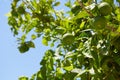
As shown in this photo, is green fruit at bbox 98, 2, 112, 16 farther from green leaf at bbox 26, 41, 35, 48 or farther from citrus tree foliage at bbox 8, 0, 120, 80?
green leaf at bbox 26, 41, 35, 48

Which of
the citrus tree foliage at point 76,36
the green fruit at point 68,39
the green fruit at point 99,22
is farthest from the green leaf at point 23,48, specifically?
the green fruit at point 99,22

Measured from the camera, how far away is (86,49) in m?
2.11

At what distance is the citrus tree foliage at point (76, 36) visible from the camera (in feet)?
6.32

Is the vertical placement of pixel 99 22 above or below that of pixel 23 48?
below

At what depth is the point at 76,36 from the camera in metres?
2.46

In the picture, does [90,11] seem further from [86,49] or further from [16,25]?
[16,25]

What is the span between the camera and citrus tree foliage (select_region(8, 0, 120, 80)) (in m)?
1.93

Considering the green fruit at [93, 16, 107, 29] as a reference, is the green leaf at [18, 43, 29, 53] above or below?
above

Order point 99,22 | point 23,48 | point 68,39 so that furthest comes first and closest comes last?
point 23,48 → point 68,39 → point 99,22

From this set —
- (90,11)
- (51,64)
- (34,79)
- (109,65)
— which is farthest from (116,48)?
(34,79)

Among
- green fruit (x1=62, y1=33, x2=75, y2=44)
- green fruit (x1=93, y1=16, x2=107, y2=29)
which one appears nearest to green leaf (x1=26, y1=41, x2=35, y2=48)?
green fruit (x1=62, y1=33, x2=75, y2=44)

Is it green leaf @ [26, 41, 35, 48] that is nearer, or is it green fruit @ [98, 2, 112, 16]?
green fruit @ [98, 2, 112, 16]

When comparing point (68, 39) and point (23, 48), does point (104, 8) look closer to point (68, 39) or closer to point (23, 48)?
point (68, 39)

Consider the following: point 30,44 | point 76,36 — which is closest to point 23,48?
point 30,44
